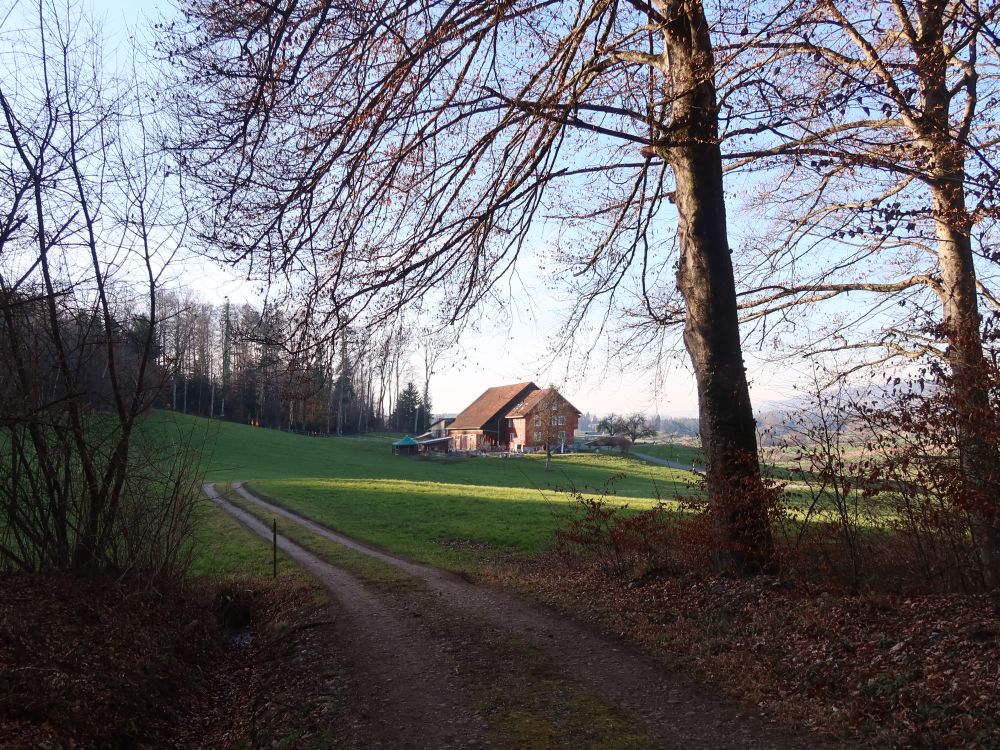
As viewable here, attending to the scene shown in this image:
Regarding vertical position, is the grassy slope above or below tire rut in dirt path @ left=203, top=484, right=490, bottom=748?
below

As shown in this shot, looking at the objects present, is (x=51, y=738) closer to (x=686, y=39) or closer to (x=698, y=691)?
(x=698, y=691)

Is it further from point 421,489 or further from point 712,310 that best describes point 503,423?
point 712,310

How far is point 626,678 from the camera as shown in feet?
20.3

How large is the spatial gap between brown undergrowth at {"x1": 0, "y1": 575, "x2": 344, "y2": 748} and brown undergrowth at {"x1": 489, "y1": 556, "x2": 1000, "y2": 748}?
144 inches

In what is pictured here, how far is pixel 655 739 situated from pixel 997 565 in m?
4.70

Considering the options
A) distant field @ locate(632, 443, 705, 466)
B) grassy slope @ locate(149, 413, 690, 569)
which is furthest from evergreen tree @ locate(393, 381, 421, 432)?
distant field @ locate(632, 443, 705, 466)

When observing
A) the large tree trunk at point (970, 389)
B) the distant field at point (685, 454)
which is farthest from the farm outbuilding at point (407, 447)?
the large tree trunk at point (970, 389)

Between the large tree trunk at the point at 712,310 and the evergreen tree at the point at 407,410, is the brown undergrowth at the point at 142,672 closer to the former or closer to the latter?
the large tree trunk at the point at 712,310

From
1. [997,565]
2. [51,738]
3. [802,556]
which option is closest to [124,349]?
[51,738]

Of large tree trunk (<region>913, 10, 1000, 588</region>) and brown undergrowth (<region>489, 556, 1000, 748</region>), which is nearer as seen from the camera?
brown undergrowth (<region>489, 556, 1000, 748</region>)

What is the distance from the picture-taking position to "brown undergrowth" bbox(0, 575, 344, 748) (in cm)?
581

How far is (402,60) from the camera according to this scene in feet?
23.2

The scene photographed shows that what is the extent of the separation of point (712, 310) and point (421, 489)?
23931 mm

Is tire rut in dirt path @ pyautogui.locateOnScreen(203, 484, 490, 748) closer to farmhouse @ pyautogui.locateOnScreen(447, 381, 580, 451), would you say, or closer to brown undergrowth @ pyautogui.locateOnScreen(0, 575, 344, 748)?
brown undergrowth @ pyautogui.locateOnScreen(0, 575, 344, 748)
